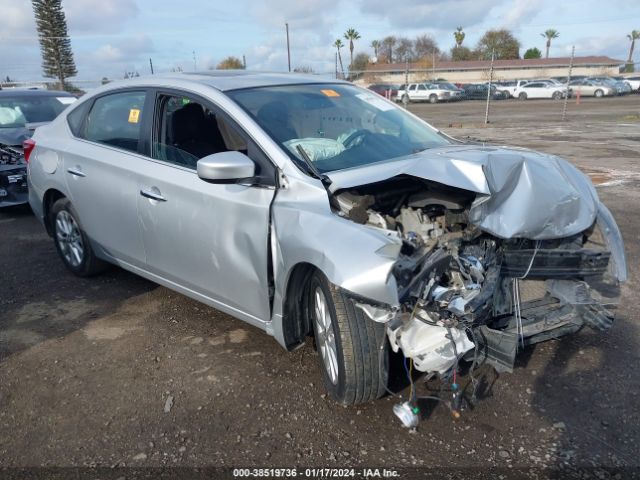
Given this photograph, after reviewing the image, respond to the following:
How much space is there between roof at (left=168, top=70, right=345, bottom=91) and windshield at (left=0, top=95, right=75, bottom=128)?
5367 millimetres

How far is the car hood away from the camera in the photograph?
2932mm

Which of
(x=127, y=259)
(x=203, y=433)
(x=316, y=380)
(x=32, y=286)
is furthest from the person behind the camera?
(x=32, y=286)

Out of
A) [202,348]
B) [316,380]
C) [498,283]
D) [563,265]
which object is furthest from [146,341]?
[563,265]

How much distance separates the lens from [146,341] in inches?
156

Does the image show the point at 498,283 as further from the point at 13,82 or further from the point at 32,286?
the point at 13,82

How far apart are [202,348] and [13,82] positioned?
2577 cm

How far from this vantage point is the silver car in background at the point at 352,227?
275cm

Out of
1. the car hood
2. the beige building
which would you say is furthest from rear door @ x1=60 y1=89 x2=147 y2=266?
the beige building

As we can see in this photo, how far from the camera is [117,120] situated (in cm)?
438

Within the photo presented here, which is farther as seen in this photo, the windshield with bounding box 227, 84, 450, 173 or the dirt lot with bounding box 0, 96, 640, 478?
the windshield with bounding box 227, 84, 450, 173

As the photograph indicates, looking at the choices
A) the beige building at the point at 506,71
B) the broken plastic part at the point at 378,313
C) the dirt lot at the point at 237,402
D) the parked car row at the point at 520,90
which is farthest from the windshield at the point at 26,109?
the beige building at the point at 506,71

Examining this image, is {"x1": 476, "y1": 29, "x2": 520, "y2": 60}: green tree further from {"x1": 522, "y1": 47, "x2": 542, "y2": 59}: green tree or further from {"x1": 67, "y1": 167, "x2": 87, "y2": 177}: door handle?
{"x1": 67, "y1": 167, "x2": 87, "y2": 177}: door handle

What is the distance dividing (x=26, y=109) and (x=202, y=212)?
6.69m

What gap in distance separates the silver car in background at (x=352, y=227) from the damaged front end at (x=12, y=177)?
4067 mm
